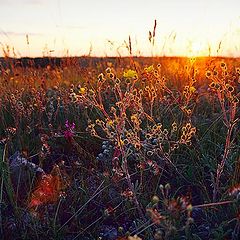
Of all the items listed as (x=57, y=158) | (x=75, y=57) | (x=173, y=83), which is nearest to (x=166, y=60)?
(x=75, y=57)

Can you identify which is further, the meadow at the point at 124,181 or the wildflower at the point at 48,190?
the wildflower at the point at 48,190

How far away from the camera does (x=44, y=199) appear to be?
2.40 metres

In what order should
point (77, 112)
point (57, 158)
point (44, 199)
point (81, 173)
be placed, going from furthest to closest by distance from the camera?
point (77, 112) → point (57, 158) → point (81, 173) → point (44, 199)

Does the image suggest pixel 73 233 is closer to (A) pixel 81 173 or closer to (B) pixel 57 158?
(A) pixel 81 173

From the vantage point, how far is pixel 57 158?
3113mm

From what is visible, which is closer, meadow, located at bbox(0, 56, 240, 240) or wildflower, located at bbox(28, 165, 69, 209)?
meadow, located at bbox(0, 56, 240, 240)

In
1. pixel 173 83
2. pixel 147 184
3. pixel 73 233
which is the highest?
pixel 173 83

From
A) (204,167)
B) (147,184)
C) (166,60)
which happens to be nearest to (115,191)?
(147,184)

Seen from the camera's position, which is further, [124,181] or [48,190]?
[124,181]

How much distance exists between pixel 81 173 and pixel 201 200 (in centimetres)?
74

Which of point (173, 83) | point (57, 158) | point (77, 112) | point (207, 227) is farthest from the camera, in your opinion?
point (173, 83)

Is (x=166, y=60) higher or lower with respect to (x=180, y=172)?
higher

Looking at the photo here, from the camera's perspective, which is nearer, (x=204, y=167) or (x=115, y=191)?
(x=115, y=191)

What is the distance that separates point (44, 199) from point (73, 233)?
0.30 m
